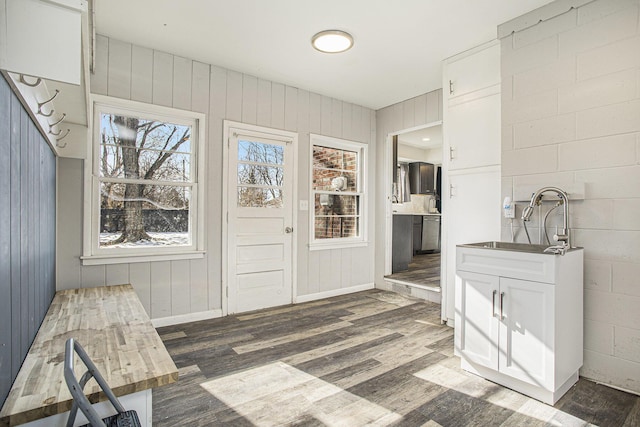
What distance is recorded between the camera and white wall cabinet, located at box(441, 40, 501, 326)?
9.95 feet

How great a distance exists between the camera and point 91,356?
1442mm

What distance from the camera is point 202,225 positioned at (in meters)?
3.45

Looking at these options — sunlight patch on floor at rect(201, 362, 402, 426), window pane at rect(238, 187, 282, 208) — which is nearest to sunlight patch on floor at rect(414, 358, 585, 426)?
sunlight patch on floor at rect(201, 362, 402, 426)

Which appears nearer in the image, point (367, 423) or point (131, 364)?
point (131, 364)

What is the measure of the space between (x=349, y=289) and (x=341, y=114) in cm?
248

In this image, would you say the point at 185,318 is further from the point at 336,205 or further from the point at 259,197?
the point at 336,205

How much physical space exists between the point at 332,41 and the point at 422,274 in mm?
3829

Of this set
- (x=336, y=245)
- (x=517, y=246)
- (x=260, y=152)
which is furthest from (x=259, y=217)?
(x=517, y=246)

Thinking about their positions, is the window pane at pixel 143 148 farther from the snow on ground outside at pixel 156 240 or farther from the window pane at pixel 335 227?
the window pane at pixel 335 227

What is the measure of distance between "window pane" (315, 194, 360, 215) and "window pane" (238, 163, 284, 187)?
0.69 m

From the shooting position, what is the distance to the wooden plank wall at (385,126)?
441cm

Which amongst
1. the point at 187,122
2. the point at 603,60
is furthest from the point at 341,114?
the point at 603,60

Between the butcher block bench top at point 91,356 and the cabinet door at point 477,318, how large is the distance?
1923mm

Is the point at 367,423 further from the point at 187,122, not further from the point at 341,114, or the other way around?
the point at 341,114
